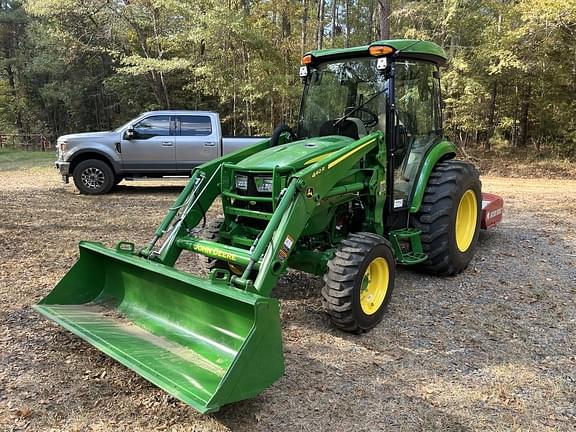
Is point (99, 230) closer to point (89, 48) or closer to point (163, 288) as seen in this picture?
point (163, 288)

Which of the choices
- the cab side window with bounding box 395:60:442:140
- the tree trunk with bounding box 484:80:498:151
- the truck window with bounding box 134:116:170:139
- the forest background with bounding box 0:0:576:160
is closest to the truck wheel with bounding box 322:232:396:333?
the cab side window with bounding box 395:60:442:140

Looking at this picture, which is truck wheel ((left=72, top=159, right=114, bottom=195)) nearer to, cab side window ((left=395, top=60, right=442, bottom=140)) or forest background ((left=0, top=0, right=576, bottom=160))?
forest background ((left=0, top=0, right=576, bottom=160))

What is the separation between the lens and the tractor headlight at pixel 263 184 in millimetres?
4320

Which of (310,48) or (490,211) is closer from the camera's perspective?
(490,211)

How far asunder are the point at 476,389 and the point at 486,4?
18440mm

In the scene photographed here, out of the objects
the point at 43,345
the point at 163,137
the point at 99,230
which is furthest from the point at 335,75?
the point at 163,137

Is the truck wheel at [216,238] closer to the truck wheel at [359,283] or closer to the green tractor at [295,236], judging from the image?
the green tractor at [295,236]

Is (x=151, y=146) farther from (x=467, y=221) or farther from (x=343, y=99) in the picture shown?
(x=467, y=221)

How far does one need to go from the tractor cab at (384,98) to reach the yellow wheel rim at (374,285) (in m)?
0.97

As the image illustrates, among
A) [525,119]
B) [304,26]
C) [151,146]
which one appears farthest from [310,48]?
[151,146]

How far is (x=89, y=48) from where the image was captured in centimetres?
2552

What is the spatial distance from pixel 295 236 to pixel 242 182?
3.07ft

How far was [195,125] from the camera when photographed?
Result: 1184cm

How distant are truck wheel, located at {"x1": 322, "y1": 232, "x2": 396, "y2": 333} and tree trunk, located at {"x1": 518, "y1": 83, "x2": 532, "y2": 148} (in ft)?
63.3
